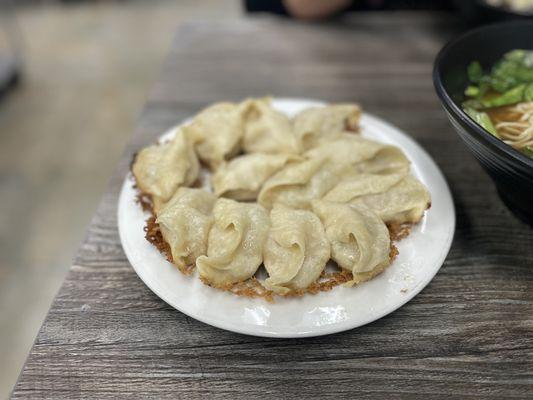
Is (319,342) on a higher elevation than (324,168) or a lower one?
lower

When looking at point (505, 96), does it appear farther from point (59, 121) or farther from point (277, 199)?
point (59, 121)

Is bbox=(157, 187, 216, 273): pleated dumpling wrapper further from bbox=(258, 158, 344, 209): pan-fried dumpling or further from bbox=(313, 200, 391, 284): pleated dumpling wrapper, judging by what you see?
bbox=(313, 200, 391, 284): pleated dumpling wrapper

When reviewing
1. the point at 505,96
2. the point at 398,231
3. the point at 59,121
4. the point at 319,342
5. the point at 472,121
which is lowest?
the point at 59,121

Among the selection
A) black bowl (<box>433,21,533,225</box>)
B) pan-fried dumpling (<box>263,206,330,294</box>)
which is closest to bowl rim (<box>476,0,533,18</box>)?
black bowl (<box>433,21,533,225</box>)

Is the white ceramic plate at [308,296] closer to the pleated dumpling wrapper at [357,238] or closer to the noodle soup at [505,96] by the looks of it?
the pleated dumpling wrapper at [357,238]

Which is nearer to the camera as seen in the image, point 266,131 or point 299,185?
point 299,185

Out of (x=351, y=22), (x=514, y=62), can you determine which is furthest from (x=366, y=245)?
(x=351, y=22)

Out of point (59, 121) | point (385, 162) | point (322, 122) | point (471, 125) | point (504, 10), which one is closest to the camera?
point (471, 125)

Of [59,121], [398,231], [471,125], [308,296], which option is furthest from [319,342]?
[59,121]
